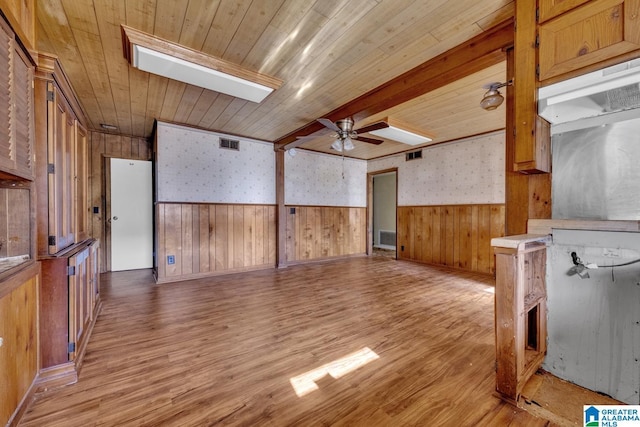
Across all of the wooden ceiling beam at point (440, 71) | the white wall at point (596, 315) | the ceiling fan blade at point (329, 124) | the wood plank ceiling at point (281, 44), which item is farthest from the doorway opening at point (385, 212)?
the white wall at point (596, 315)

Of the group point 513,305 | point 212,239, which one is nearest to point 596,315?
point 513,305

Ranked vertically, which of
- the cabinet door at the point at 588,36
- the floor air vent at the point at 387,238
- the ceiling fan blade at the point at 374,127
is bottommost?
the floor air vent at the point at 387,238

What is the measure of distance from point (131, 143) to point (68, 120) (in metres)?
3.06

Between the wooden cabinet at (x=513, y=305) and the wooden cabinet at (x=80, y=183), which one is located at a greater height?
the wooden cabinet at (x=80, y=183)

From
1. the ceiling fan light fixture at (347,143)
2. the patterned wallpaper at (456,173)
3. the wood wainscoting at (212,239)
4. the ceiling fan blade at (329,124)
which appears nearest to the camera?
the ceiling fan blade at (329,124)

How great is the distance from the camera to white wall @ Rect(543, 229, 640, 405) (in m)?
1.36

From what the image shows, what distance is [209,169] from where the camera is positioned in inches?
173

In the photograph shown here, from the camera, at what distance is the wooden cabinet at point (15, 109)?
118cm

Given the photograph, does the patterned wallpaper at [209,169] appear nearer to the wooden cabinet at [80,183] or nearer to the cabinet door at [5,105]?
the wooden cabinet at [80,183]

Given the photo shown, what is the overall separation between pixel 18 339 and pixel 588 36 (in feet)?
10.9

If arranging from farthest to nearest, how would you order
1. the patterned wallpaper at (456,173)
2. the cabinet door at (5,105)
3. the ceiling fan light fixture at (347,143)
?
the patterned wallpaper at (456,173) → the ceiling fan light fixture at (347,143) → the cabinet door at (5,105)

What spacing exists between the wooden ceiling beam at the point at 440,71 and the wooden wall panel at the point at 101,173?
404 centimetres

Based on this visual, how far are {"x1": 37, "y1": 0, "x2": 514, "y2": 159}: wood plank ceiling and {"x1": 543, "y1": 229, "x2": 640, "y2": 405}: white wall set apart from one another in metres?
1.61

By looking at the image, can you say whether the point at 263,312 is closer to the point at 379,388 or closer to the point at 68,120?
the point at 379,388
